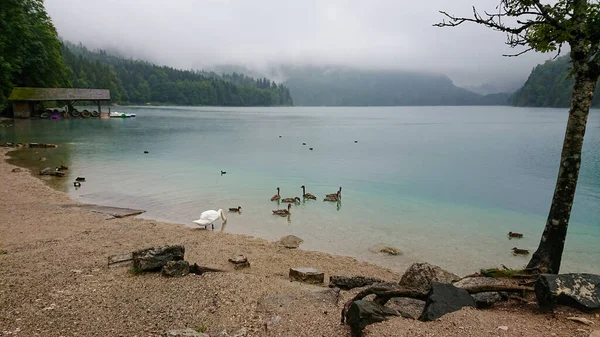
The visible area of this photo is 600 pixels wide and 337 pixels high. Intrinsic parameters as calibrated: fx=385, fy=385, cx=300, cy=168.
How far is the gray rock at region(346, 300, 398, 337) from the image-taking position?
5.18 metres

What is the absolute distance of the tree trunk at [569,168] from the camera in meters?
6.90

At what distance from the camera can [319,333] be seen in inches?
215

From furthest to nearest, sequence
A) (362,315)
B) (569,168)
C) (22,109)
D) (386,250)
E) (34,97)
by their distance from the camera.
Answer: (22,109) → (34,97) → (386,250) → (569,168) → (362,315)

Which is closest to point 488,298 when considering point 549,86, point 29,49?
point 29,49

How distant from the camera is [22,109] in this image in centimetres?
6253

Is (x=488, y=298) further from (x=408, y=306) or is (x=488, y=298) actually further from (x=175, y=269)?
(x=175, y=269)

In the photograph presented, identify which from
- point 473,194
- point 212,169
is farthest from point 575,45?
point 212,169

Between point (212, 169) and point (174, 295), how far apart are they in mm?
22879

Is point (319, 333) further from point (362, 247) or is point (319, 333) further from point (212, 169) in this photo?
point (212, 169)

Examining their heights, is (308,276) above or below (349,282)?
below

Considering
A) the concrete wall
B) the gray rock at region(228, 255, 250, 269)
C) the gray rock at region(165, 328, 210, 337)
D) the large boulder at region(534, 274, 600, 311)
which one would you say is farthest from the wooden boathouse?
the large boulder at region(534, 274, 600, 311)

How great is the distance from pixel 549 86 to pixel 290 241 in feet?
680

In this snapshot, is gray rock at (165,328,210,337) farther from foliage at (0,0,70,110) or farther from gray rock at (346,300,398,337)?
foliage at (0,0,70,110)

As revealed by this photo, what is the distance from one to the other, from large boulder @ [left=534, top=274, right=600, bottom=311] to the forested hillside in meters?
187
